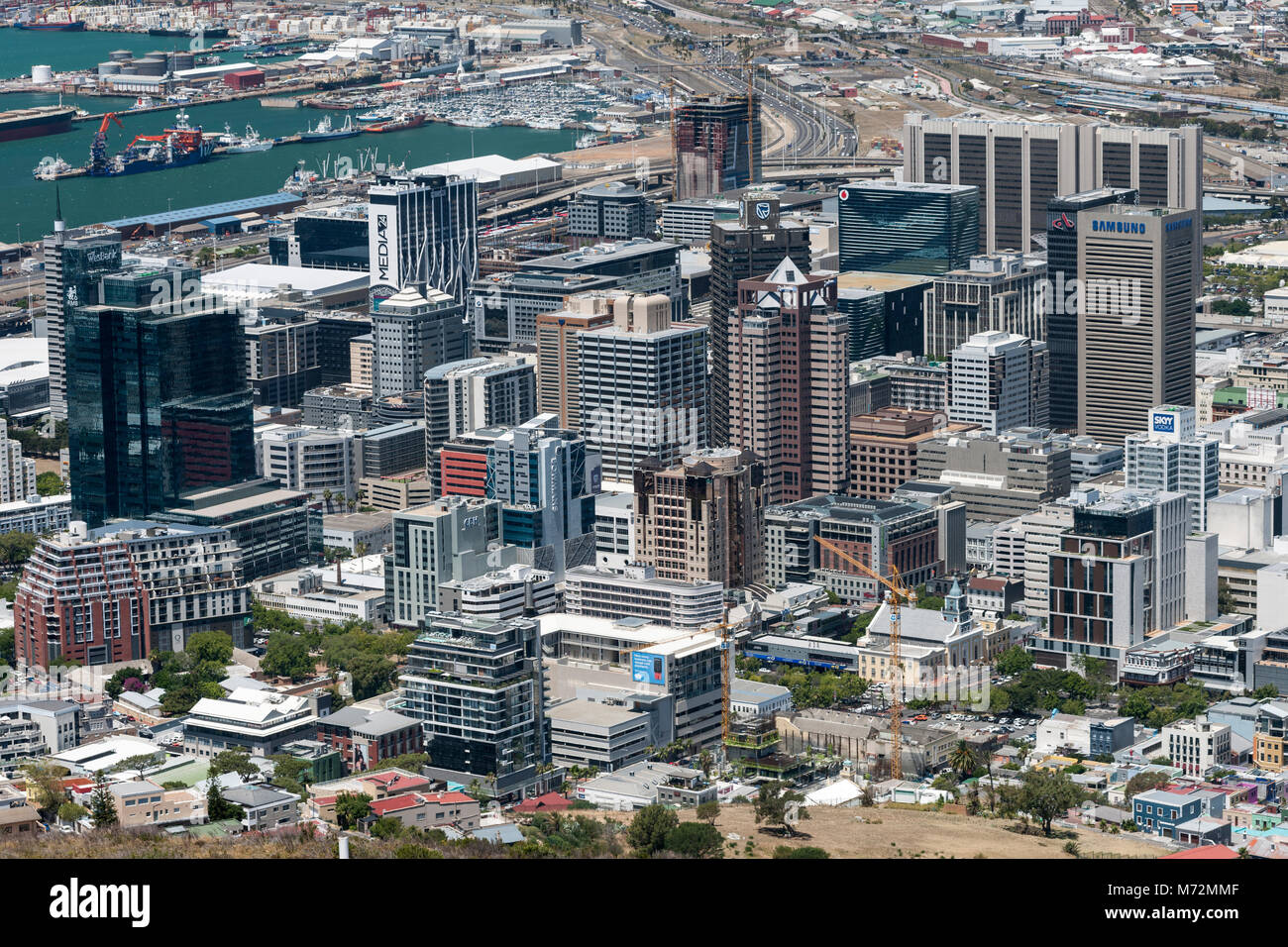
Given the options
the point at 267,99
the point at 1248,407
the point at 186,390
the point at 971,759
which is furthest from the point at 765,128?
the point at 971,759

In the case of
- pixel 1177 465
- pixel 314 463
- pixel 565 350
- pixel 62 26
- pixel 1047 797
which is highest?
pixel 62 26

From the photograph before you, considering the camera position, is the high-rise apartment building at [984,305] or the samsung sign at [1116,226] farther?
the high-rise apartment building at [984,305]

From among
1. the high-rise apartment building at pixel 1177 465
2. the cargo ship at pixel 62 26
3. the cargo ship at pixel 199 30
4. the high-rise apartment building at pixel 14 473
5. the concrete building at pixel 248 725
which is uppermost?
the cargo ship at pixel 62 26

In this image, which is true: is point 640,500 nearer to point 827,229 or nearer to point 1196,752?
point 1196,752

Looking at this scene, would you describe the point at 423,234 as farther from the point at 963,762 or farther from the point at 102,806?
the point at 102,806

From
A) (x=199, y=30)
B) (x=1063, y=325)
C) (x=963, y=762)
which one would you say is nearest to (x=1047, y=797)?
(x=963, y=762)

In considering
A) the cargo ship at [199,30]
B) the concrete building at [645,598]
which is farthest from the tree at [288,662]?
the cargo ship at [199,30]

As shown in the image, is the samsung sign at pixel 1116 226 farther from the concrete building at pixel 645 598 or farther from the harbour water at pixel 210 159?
the harbour water at pixel 210 159
